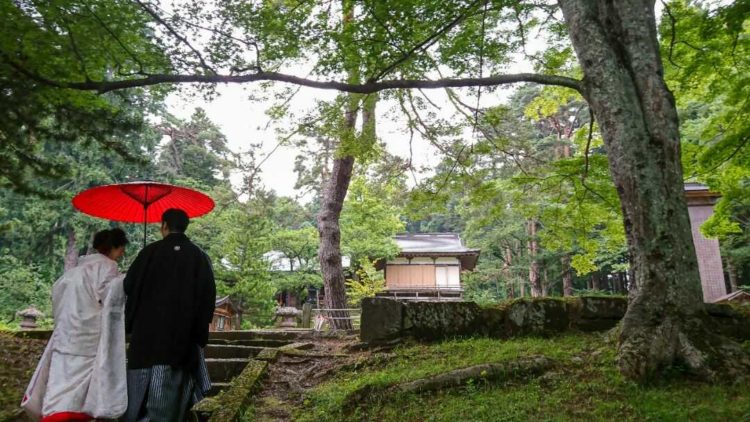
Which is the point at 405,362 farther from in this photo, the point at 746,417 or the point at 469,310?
the point at 746,417

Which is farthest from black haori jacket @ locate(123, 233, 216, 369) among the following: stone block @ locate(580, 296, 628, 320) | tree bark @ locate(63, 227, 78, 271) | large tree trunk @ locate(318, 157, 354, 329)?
tree bark @ locate(63, 227, 78, 271)

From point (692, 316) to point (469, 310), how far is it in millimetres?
2844

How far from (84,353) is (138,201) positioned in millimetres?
1850

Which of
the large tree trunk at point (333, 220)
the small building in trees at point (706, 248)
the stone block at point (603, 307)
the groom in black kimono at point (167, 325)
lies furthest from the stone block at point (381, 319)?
the small building in trees at point (706, 248)

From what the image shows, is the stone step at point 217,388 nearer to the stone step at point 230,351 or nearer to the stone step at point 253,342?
the stone step at point 230,351

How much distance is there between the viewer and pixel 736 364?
3588 mm

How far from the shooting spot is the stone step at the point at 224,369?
5.67 m

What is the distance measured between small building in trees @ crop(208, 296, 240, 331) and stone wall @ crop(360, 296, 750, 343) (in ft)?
38.0

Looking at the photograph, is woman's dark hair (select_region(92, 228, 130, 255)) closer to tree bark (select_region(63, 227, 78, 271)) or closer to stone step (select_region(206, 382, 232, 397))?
stone step (select_region(206, 382, 232, 397))

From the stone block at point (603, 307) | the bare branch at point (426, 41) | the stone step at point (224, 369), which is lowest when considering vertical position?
the stone step at point (224, 369)

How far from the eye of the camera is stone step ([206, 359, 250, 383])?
567 centimetres

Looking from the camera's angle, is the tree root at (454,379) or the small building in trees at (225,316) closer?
the tree root at (454,379)

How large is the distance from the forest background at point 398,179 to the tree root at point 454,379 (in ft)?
9.66

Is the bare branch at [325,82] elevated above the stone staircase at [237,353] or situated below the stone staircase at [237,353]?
above
